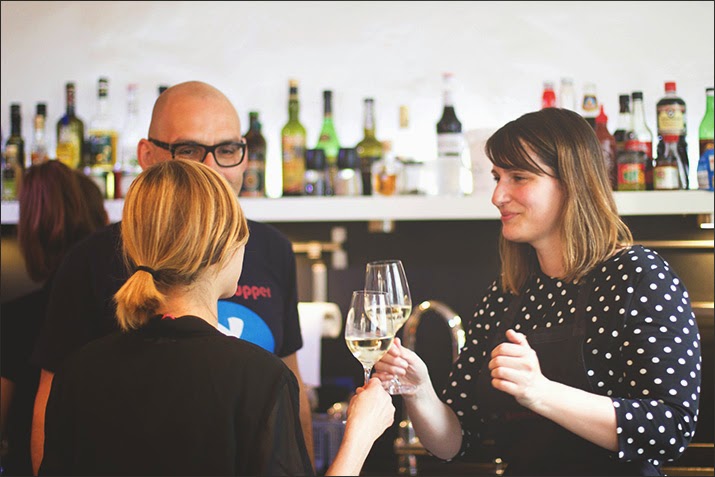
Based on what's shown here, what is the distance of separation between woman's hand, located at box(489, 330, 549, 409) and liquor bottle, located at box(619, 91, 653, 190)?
53.6 inches

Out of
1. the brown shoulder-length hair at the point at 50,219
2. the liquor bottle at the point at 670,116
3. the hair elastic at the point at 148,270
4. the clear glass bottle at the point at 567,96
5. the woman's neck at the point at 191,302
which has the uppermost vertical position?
the clear glass bottle at the point at 567,96

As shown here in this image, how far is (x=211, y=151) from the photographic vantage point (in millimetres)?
1835

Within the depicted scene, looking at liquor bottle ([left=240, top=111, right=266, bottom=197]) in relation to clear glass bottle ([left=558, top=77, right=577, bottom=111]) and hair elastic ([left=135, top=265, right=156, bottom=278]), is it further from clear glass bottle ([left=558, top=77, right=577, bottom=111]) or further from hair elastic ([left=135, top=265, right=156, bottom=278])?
hair elastic ([left=135, top=265, right=156, bottom=278])

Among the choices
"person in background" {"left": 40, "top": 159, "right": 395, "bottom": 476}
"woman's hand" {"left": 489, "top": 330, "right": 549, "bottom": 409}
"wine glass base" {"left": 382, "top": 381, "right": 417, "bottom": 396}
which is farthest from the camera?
"wine glass base" {"left": 382, "top": 381, "right": 417, "bottom": 396}

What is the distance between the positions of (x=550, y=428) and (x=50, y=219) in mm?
1395

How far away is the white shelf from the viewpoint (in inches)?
96.5

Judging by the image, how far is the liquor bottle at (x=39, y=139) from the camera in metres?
2.75

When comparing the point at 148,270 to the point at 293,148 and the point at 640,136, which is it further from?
the point at 640,136

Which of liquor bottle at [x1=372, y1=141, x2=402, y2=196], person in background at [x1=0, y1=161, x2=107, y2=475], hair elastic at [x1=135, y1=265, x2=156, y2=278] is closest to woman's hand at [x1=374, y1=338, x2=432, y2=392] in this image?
hair elastic at [x1=135, y1=265, x2=156, y2=278]

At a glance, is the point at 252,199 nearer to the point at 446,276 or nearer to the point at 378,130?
the point at 378,130

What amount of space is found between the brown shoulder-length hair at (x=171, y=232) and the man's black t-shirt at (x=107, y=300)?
0.46m

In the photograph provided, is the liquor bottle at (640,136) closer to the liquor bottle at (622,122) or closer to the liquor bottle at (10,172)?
the liquor bottle at (622,122)

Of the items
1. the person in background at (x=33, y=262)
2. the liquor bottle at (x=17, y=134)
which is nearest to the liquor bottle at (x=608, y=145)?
the person in background at (x=33, y=262)

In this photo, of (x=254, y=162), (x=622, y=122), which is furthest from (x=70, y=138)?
(x=622, y=122)
